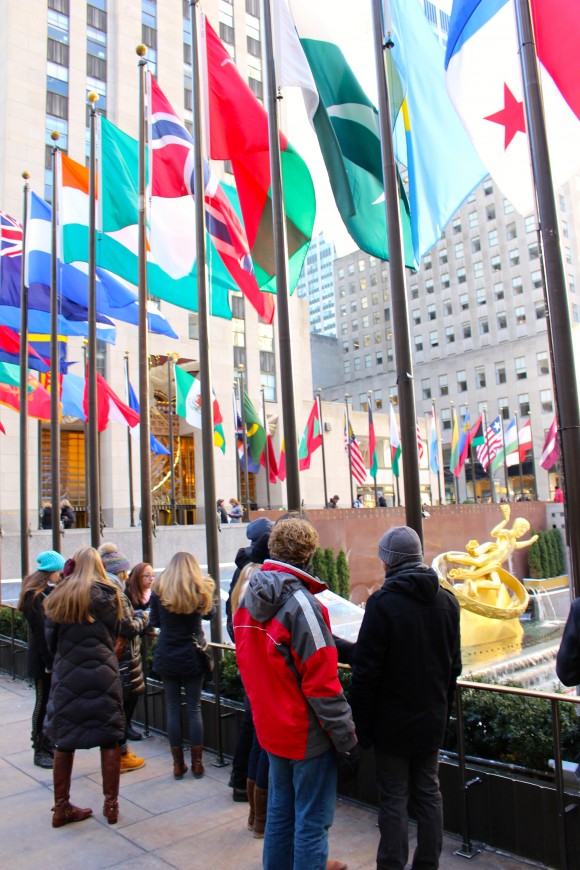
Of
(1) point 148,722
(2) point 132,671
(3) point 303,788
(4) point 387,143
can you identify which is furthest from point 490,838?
(4) point 387,143

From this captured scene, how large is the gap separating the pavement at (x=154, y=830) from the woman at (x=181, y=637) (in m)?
0.41

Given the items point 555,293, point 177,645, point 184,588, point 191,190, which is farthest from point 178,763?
point 191,190

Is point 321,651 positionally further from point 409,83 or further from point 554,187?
point 409,83

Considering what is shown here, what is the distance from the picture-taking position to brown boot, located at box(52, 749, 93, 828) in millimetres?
5215

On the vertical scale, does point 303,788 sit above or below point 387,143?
below

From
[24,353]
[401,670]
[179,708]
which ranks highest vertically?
[24,353]

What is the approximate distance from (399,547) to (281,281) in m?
5.90

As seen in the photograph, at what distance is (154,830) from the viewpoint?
518 centimetres

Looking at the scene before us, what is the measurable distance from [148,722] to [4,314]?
41.4 feet

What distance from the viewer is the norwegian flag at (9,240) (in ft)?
53.3

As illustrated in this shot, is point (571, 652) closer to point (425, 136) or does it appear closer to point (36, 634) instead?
point (36, 634)

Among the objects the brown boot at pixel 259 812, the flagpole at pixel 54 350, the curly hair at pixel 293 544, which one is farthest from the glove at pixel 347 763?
the flagpole at pixel 54 350

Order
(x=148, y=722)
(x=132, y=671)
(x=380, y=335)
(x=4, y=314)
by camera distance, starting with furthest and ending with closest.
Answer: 1. (x=380, y=335)
2. (x=4, y=314)
3. (x=148, y=722)
4. (x=132, y=671)

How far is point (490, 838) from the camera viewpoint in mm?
4664
